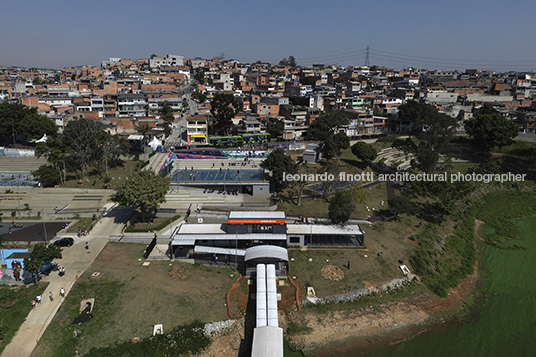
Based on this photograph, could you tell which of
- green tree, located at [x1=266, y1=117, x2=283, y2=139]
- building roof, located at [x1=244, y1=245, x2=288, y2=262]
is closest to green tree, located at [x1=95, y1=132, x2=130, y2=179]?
green tree, located at [x1=266, y1=117, x2=283, y2=139]

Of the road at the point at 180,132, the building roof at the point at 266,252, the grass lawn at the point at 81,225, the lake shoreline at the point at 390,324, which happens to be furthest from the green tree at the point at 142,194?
the road at the point at 180,132

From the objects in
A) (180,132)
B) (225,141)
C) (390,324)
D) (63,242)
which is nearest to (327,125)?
(225,141)

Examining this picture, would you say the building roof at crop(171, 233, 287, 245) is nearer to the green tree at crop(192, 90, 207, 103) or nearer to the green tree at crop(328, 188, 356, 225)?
the green tree at crop(328, 188, 356, 225)

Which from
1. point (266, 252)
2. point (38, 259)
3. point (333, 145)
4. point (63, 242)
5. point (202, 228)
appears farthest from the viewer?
point (333, 145)

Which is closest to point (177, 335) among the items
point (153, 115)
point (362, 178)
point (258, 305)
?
point (258, 305)

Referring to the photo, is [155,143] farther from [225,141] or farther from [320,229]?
[320,229]
